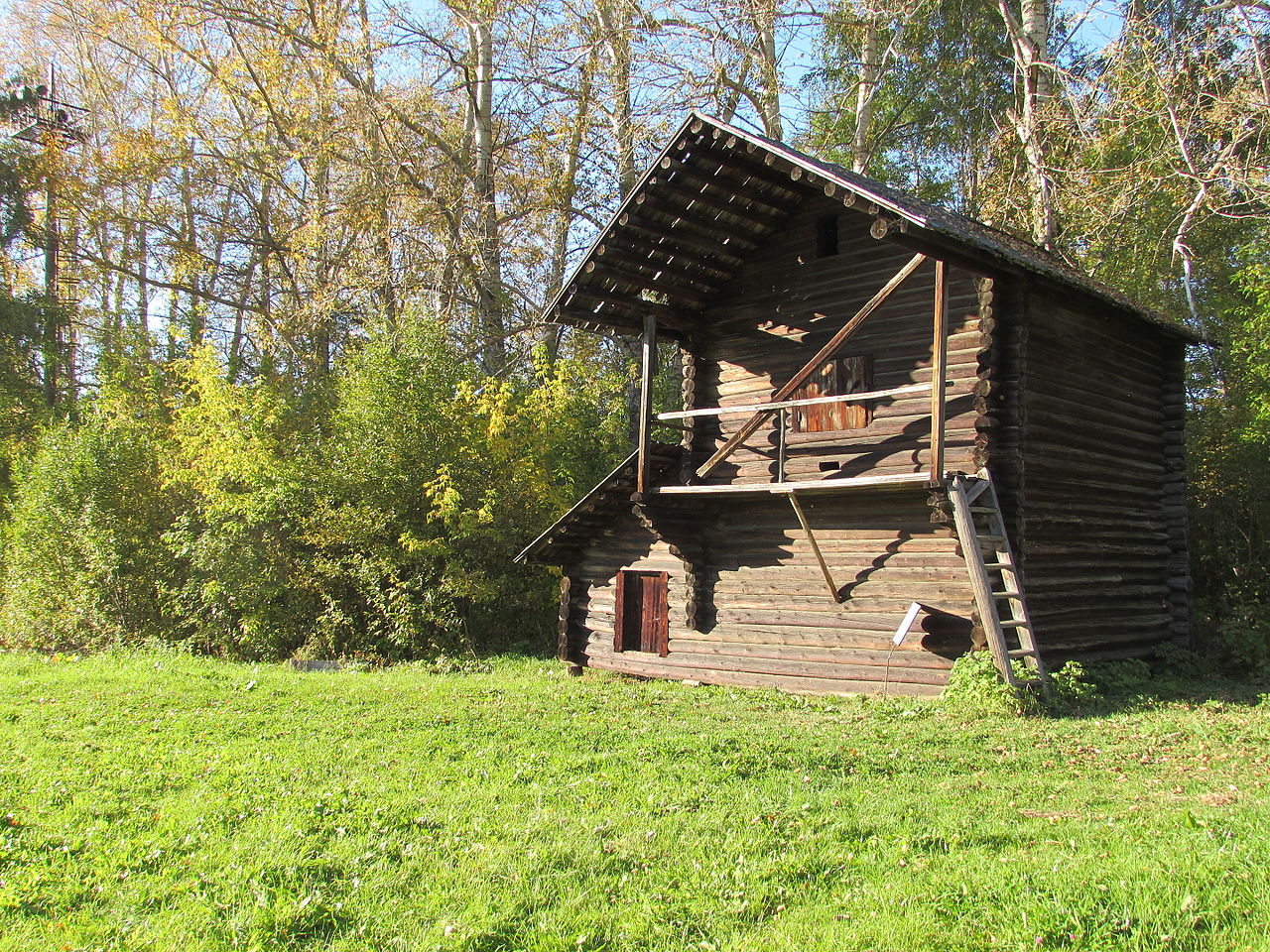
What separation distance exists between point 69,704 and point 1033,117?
72.7ft

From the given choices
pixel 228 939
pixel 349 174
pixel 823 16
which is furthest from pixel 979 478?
pixel 349 174

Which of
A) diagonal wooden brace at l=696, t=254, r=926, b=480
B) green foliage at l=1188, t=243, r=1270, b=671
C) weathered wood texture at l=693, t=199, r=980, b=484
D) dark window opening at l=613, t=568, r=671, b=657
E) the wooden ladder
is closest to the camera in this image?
the wooden ladder

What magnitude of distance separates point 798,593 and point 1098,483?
4.92 meters

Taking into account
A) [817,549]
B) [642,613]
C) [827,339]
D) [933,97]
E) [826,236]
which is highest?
[933,97]

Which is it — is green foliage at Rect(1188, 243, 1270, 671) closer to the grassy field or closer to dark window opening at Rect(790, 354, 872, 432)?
dark window opening at Rect(790, 354, 872, 432)

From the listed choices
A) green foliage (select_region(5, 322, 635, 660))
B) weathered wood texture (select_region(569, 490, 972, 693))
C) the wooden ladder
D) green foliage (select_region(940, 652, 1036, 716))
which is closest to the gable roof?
the wooden ladder

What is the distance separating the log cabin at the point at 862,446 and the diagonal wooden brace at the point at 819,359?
0.06m

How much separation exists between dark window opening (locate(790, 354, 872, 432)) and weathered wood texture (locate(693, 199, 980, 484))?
9 cm

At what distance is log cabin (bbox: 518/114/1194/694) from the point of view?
518 inches

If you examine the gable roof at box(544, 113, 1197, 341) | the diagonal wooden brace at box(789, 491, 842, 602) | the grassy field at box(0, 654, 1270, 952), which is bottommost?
the grassy field at box(0, 654, 1270, 952)

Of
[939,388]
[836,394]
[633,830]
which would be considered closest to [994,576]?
[939,388]

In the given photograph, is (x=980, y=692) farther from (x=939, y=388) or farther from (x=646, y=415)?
(x=646, y=415)

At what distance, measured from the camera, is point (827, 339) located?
15203mm

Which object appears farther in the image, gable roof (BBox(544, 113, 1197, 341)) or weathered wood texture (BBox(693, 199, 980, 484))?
weathered wood texture (BBox(693, 199, 980, 484))
